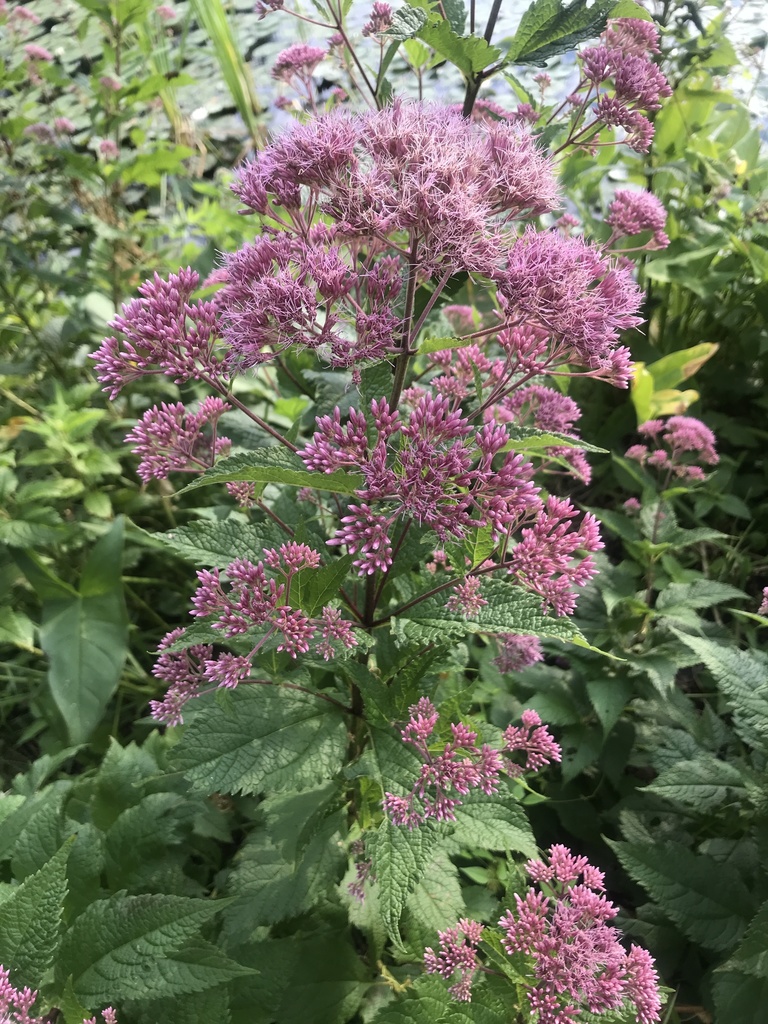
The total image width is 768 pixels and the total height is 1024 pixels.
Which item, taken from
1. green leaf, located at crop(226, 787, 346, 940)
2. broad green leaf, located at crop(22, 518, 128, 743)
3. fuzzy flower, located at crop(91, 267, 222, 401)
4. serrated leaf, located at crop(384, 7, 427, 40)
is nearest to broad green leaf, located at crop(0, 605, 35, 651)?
broad green leaf, located at crop(22, 518, 128, 743)

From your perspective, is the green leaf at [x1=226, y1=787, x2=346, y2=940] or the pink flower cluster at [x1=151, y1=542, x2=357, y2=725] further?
the green leaf at [x1=226, y1=787, x2=346, y2=940]

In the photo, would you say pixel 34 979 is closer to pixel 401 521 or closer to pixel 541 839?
pixel 401 521

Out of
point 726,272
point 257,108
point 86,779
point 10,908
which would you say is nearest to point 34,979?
point 10,908

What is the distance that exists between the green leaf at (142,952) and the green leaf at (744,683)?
36.2 inches

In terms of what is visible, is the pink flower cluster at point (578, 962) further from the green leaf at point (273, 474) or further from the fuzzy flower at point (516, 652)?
the green leaf at point (273, 474)

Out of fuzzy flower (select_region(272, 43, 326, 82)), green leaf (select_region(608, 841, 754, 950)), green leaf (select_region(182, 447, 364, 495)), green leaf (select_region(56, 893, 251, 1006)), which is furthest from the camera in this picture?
→ fuzzy flower (select_region(272, 43, 326, 82))

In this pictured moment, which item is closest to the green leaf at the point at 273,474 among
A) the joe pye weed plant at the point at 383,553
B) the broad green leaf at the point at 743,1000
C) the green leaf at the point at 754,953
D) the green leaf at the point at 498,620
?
the joe pye weed plant at the point at 383,553

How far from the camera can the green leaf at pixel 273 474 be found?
27.5 inches

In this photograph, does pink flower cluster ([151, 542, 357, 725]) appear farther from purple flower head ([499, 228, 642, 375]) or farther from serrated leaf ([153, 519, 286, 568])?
purple flower head ([499, 228, 642, 375])

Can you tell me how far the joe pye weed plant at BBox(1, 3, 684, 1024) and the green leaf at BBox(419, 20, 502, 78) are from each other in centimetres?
7

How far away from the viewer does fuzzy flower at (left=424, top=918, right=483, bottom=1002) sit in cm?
93

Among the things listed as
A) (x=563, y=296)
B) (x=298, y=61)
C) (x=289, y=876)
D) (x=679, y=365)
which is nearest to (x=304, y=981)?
(x=289, y=876)

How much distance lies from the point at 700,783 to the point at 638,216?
1083 millimetres

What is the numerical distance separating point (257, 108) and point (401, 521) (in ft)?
12.4
